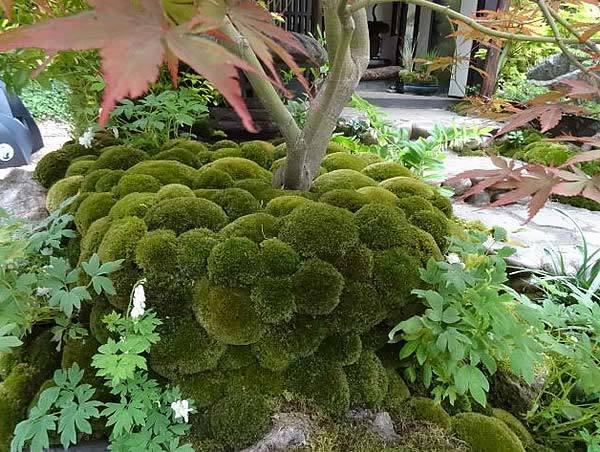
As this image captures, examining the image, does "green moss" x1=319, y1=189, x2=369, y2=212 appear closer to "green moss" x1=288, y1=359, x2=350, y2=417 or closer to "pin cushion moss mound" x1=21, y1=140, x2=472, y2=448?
"pin cushion moss mound" x1=21, y1=140, x2=472, y2=448

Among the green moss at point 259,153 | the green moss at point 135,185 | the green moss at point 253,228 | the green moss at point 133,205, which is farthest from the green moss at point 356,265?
the green moss at point 259,153

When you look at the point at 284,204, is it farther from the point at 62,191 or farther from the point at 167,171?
the point at 62,191

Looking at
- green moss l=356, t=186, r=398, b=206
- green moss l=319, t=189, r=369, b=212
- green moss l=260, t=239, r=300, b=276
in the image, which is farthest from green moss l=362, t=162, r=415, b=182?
green moss l=260, t=239, r=300, b=276

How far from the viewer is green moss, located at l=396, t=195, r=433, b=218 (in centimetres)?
177

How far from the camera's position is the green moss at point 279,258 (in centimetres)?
141

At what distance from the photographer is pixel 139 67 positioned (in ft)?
1.57

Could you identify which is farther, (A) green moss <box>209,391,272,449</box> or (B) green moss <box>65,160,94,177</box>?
(B) green moss <box>65,160,94,177</box>

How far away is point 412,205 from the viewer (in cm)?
179

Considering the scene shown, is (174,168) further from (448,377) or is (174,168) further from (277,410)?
(448,377)

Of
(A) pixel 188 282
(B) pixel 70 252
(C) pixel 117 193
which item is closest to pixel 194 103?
(C) pixel 117 193

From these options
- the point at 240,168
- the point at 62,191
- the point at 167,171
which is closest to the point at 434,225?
the point at 240,168

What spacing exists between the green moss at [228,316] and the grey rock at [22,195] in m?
1.24

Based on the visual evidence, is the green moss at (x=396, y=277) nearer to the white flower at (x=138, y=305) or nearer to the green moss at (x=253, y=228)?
the green moss at (x=253, y=228)

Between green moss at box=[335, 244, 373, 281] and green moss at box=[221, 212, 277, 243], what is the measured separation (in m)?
0.25
